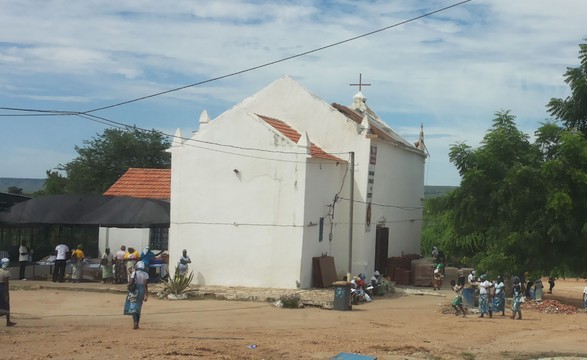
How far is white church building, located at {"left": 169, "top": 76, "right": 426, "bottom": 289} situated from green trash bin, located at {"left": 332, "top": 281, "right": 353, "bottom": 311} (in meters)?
2.74

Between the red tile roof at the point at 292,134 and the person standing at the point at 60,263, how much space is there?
8575 millimetres

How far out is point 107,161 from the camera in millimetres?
61531

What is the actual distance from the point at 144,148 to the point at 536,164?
41.7 m

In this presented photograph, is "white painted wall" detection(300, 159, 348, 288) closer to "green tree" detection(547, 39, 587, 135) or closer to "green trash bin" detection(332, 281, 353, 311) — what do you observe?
"green trash bin" detection(332, 281, 353, 311)

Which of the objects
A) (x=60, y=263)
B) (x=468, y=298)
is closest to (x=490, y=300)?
(x=468, y=298)

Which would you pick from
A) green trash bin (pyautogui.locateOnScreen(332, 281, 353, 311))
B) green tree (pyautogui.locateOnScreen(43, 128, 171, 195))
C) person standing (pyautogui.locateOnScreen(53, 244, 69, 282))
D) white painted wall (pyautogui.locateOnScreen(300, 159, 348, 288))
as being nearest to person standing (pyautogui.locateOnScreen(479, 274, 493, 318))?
green trash bin (pyautogui.locateOnScreen(332, 281, 353, 311))

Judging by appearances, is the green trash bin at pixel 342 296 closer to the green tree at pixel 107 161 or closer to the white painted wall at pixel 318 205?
the white painted wall at pixel 318 205

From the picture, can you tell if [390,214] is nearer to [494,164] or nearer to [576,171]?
[494,164]

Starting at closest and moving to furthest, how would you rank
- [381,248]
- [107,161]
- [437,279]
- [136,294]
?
[136,294] < [437,279] < [381,248] < [107,161]

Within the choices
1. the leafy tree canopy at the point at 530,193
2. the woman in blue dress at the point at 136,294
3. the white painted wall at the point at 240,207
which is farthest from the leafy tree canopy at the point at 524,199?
the woman in blue dress at the point at 136,294

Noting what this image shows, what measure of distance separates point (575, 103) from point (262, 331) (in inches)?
661

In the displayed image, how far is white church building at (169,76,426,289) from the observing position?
81.7ft

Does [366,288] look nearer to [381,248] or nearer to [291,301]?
[291,301]

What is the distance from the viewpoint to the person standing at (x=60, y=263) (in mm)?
26280
